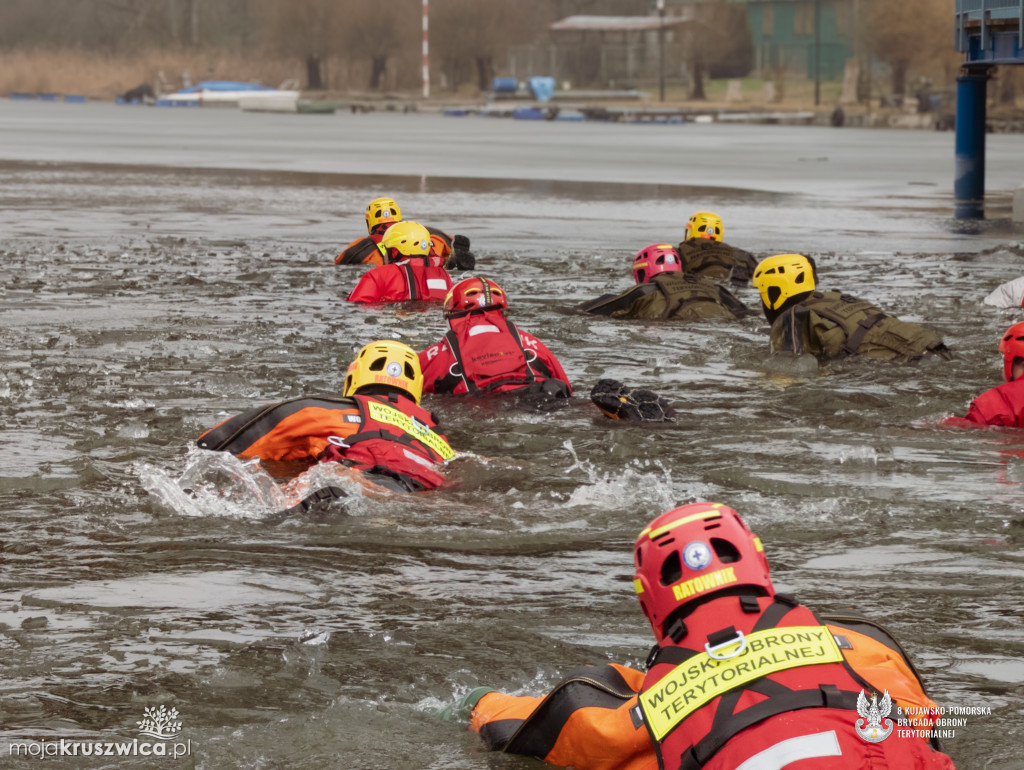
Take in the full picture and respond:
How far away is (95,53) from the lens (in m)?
113

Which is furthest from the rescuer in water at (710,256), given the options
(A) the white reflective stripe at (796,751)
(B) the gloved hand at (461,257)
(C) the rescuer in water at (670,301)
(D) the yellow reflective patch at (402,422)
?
(A) the white reflective stripe at (796,751)

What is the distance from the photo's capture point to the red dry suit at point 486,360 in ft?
30.3

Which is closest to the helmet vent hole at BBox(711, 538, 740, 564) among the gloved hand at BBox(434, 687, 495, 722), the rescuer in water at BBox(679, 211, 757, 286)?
the gloved hand at BBox(434, 687, 495, 722)

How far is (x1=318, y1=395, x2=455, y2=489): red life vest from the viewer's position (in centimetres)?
701

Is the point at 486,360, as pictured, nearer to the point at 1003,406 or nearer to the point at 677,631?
the point at 1003,406

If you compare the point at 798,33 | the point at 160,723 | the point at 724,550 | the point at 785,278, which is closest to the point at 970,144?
the point at 785,278

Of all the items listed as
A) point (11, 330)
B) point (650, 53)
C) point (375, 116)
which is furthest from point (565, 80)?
point (11, 330)

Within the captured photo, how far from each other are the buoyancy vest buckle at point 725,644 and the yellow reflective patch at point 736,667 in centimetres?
1

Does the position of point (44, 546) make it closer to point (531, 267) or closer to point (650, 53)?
point (531, 267)

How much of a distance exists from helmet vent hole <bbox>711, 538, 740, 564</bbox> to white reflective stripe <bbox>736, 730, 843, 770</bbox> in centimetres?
47

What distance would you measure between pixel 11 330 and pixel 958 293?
917 cm

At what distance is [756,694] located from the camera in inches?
142

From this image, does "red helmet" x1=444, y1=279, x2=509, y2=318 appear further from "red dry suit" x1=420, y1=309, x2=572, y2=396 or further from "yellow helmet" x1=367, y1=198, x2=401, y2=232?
"yellow helmet" x1=367, y1=198, x2=401, y2=232

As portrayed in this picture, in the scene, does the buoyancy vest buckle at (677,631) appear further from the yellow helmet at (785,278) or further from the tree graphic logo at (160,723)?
the yellow helmet at (785,278)
